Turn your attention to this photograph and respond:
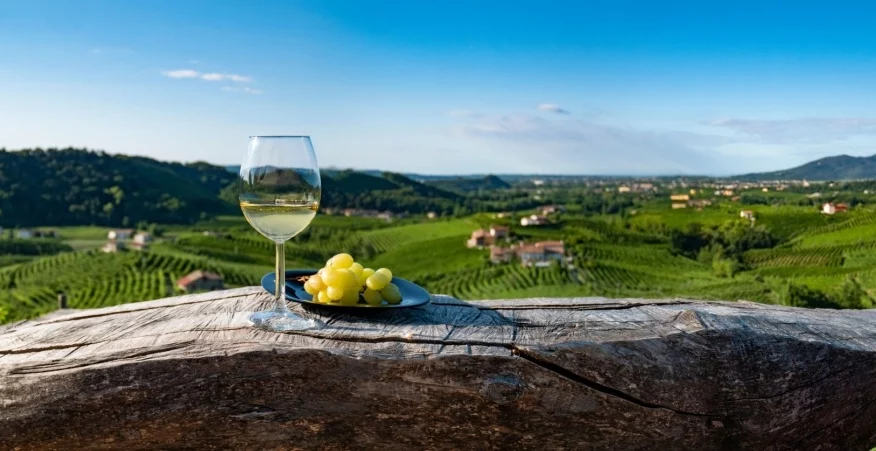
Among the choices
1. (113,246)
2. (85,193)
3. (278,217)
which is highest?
(278,217)

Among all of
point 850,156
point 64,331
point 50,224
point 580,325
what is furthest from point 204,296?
point 50,224

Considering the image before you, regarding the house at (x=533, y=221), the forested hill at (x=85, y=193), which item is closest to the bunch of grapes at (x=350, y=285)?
the house at (x=533, y=221)

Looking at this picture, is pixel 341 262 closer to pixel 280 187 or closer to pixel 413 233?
pixel 280 187

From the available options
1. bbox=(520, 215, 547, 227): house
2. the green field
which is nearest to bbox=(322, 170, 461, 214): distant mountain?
the green field

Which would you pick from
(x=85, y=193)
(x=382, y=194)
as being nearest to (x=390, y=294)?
(x=85, y=193)

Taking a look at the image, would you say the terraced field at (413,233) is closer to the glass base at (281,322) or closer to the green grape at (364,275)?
the green grape at (364,275)

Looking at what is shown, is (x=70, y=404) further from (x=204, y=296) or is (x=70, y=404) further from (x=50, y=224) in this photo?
(x=50, y=224)
